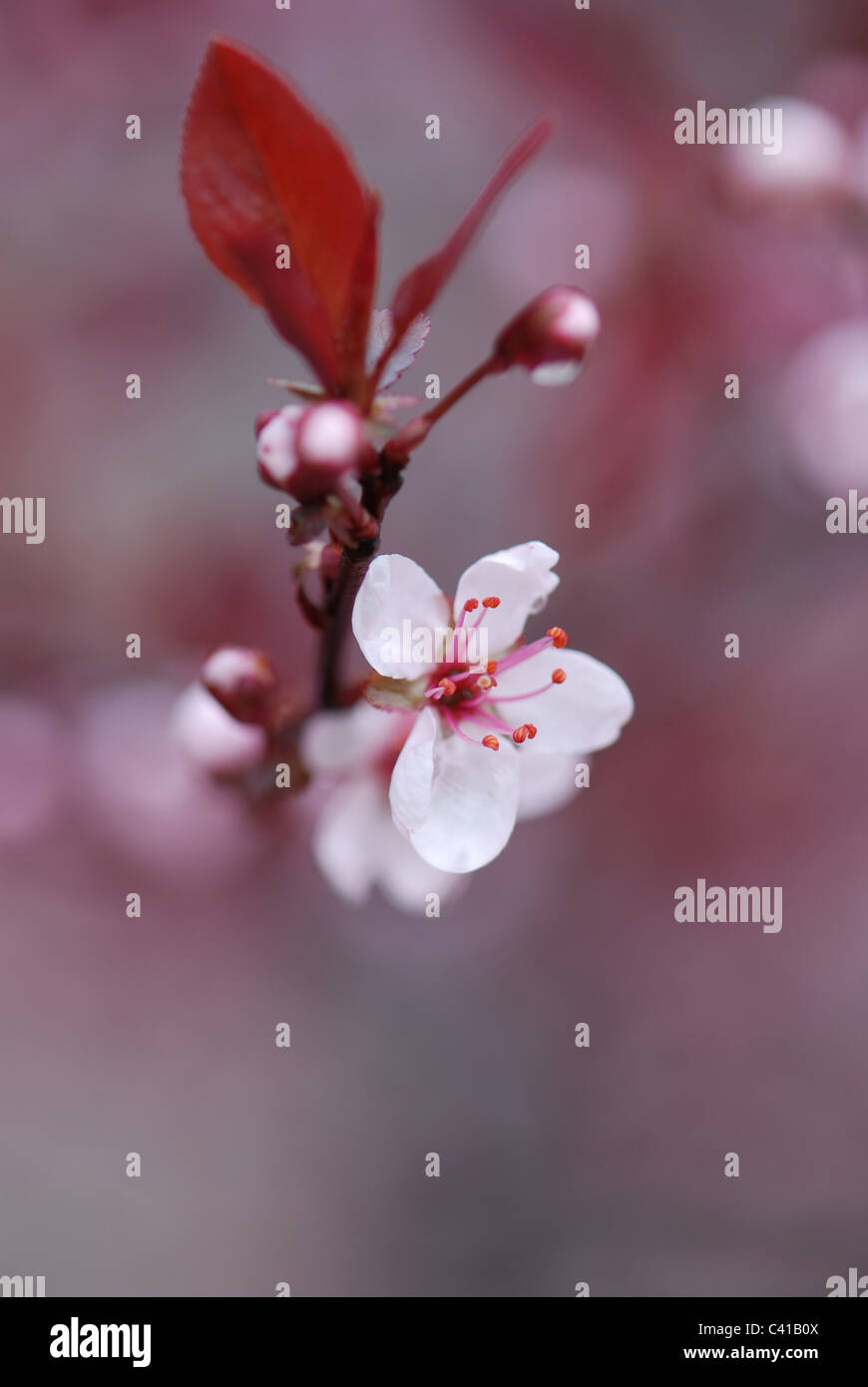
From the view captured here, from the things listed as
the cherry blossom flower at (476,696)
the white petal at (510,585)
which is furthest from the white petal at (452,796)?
the white petal at (510,585)

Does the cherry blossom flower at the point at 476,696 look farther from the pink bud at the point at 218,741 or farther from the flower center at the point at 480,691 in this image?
the pink bud at the point at 218,741

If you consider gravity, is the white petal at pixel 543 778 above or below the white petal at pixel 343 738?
below

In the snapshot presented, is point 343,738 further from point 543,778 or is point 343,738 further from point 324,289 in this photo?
point 324,289

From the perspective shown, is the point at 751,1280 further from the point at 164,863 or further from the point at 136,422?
the point at 136,422

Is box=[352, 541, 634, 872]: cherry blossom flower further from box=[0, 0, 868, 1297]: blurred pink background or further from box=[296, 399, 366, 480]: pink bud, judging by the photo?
box=[0, 0, 868, 1297]: blurred pink background

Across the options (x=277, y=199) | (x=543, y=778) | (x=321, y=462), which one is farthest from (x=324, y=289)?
(x=543, y=778)

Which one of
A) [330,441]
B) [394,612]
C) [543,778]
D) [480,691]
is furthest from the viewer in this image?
[543,778]

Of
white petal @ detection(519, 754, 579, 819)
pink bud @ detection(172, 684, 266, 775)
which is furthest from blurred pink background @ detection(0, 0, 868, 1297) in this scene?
white petal @ detection(519, 754, 579, 819)
